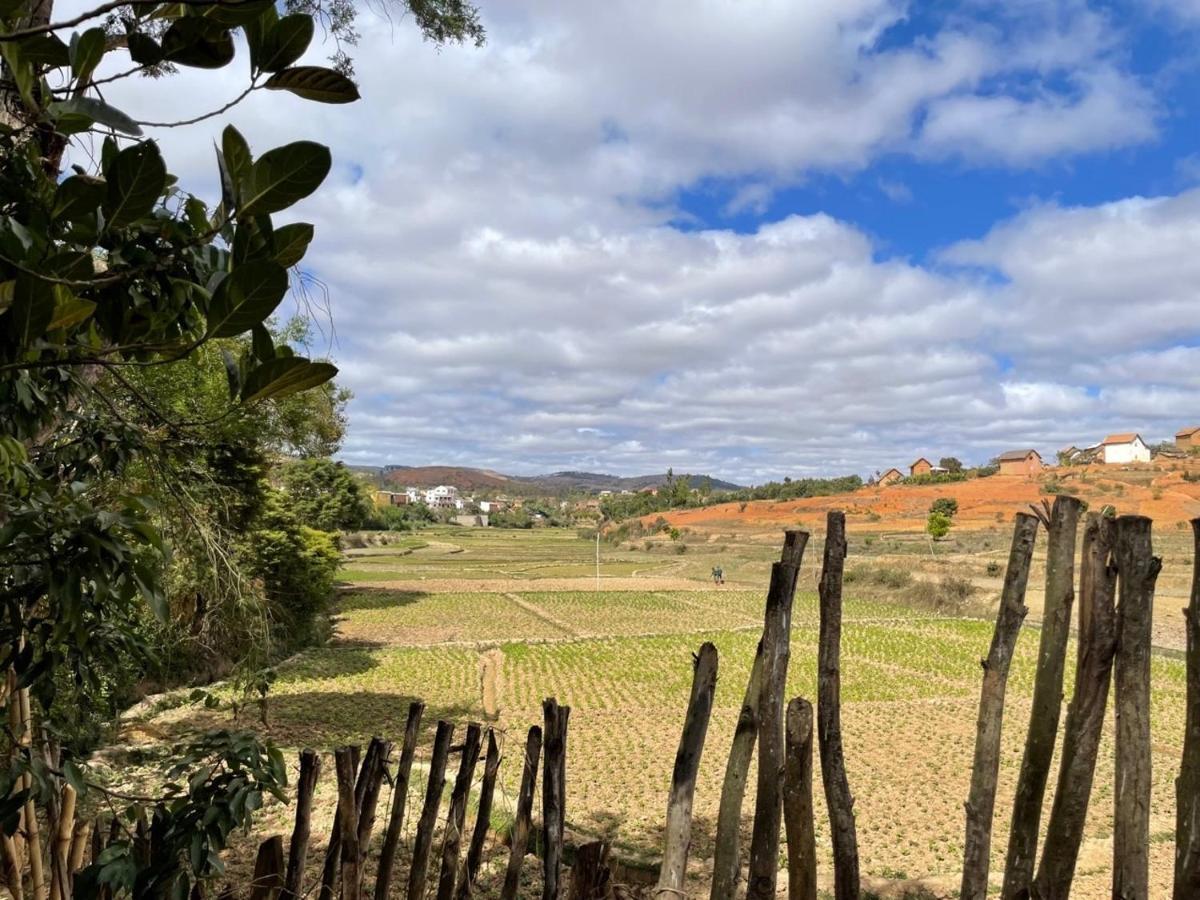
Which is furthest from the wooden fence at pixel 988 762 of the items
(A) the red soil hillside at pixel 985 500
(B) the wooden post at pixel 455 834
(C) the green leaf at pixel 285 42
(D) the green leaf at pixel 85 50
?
(A) the red soil hillside at pixel 985 500

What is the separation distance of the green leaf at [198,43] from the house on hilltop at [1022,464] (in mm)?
63507

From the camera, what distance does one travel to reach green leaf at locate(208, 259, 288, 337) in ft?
2.70

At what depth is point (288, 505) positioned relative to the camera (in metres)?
16.1

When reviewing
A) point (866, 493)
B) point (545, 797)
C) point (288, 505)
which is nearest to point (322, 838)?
point (545, 797)

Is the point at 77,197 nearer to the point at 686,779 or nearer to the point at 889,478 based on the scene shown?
the point at 686,779

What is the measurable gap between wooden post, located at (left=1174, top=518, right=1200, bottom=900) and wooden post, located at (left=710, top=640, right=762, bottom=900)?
1.09 metres

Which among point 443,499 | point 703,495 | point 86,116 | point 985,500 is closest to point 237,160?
point 86,116

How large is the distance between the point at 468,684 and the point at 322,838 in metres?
9.12

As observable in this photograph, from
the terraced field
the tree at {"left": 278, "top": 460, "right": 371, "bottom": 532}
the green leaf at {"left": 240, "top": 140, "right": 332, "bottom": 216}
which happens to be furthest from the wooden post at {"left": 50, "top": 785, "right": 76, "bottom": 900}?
the tree at {"left": 278, "top": 460, "right": 371, "bottom": 532}

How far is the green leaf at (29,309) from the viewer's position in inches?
33.0

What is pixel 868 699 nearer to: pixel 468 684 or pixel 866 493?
pixel 468 684

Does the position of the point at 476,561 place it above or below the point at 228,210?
below

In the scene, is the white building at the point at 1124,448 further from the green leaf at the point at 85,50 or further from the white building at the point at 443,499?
the white building at the point at 443,499

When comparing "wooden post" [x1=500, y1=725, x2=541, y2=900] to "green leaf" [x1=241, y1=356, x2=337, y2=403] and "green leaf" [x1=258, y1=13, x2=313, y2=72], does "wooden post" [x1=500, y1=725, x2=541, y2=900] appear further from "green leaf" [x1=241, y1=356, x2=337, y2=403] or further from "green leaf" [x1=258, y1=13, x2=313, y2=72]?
"green leaf" [x1=258, y1=13, x2=313, y2=72]
